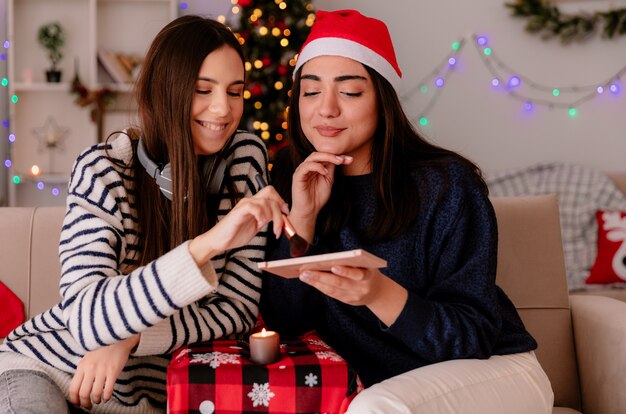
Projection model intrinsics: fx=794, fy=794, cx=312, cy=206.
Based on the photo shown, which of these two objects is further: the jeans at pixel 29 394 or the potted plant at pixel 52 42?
the potted plant at pixel 52 42

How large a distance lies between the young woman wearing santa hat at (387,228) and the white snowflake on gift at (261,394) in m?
0.27

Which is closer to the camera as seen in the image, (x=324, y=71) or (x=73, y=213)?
(x=73, y=213)

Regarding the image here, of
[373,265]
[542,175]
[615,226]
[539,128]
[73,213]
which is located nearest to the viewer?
[373,265]

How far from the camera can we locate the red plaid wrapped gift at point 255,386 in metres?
1.38

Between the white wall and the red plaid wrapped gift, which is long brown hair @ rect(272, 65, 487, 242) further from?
the white wall

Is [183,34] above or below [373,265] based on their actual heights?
above

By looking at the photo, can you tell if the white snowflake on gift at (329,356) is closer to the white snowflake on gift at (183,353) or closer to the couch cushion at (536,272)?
the white snowflake on gift at (183,353)

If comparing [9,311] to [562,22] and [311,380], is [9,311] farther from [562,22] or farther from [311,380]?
[562,22]

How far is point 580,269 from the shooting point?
375cm

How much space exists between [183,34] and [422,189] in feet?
2.07

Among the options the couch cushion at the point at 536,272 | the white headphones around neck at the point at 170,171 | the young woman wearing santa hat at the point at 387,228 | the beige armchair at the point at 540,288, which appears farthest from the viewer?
the couch cushion at the point at 536,272

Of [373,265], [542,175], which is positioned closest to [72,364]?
[373,265]

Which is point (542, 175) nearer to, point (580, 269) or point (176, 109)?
point (580, 269)

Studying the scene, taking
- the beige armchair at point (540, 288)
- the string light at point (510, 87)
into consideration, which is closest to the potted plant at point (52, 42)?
the string light at point (510, 87)
